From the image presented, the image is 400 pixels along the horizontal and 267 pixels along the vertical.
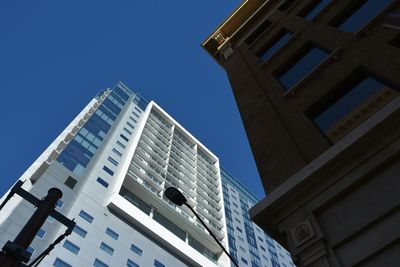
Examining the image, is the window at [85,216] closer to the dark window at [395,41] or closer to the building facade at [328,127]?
the building facade at [328,127]

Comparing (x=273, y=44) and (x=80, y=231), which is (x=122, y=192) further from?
(x=273, y=44)

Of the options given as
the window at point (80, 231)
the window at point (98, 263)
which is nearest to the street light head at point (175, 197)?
the window at point (98, 263)

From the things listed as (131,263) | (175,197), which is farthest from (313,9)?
(131,263)

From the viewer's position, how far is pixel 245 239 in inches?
2960

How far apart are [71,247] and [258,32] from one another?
31695 mm

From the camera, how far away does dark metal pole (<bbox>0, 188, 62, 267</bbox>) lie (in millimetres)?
5141

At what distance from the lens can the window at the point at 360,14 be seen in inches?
487

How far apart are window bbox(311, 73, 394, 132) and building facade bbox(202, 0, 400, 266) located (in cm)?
3

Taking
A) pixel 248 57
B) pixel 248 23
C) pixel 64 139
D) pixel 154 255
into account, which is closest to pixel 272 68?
pixel 248 57

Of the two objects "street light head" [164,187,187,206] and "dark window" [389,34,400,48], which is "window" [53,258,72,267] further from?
"dark window" [389,34,400,48]

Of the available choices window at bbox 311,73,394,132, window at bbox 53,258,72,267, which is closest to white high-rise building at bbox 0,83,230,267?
window at bbox 53,258,72,267

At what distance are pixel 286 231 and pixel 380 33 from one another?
709cm

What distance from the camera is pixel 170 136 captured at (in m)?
84.8

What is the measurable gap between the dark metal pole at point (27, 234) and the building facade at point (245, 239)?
2424 inches
